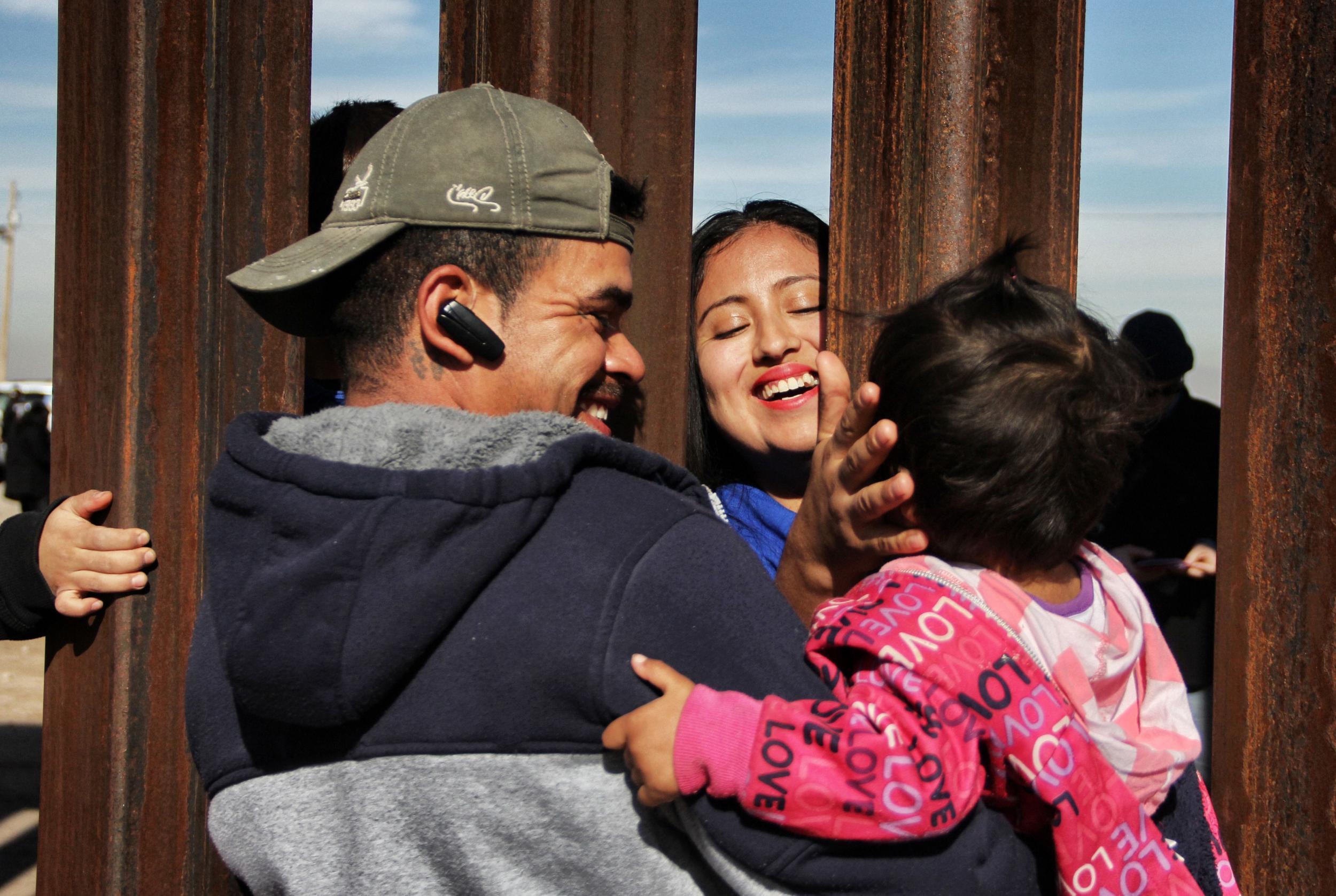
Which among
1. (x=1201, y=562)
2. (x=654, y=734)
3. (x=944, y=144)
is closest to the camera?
(x=654, y=734)

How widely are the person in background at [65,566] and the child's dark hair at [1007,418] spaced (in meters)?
1.57

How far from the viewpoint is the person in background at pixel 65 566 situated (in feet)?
6.72

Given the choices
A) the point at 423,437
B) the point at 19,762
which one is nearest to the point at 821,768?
the point at 423,437

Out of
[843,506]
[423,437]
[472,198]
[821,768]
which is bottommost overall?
[821,768]

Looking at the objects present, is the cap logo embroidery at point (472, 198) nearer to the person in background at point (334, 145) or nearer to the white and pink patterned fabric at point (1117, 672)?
the white and pink patterned fabric at point (1117, 672)

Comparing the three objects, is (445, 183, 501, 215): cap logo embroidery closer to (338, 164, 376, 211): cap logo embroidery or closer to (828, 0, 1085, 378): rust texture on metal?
(338, 164, 376, 211): cap logo embroidery

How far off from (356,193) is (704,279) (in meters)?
1.12

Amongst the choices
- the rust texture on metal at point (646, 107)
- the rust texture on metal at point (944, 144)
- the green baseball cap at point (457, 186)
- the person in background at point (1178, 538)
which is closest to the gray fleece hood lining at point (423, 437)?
the green baseball cap at point (457, 186)

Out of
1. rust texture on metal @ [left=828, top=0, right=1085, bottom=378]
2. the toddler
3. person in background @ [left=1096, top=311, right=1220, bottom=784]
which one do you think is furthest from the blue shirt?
person in background @ [left=1096, top=311, right=1220, bottom=784]

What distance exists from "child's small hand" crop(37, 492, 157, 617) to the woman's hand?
1.34 m

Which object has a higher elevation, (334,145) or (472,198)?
(334,145)

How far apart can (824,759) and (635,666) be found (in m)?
0.25

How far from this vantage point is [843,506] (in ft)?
5.12

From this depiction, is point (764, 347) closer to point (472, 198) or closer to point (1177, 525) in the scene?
point (472, 198)
